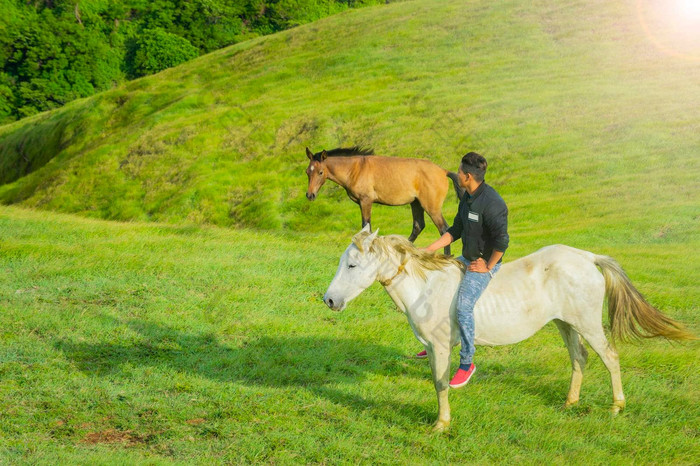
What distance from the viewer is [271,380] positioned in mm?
9445

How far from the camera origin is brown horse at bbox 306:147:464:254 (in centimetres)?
1777

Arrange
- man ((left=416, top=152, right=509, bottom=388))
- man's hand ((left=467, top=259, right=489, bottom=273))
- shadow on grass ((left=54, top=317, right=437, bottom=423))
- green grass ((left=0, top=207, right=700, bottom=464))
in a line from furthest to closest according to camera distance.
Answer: shadow on grass ((left=54, top=317, right=437, bottom=423))
man's hand ((left=467, top=259, right=489, bottom=273))
man ((left=416, top=152, right=509, bottom=388))
green grass ((left=0, top=207, right=700, bottom=464))

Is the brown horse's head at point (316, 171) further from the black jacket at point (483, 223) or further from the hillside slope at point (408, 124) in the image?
the black jacket at point (483, 223)

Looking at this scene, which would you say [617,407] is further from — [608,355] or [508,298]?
[508,298]

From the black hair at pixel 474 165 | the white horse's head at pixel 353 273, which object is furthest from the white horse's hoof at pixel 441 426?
the black hair at pixel 474 165

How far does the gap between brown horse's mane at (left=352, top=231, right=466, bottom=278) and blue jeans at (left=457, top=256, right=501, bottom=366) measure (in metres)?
0.37

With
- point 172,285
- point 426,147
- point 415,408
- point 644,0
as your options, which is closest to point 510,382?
point 415,408

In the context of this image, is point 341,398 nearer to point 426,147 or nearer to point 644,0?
point 426,147

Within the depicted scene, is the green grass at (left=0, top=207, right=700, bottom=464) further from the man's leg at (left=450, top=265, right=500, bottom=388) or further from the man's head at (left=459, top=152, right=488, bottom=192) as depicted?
the man's head at (left=459, top=152, right=488, bottom=192)

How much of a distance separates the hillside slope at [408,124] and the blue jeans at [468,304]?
13274 millimetres

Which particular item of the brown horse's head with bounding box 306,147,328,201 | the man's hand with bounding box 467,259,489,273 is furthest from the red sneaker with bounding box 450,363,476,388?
the brown horse's head with bounding box 306,147,328,201

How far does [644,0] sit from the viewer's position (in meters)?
49.4

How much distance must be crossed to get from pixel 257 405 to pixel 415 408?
7.41 ft

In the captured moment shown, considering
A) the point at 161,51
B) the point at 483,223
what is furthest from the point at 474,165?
the point at 161,51
